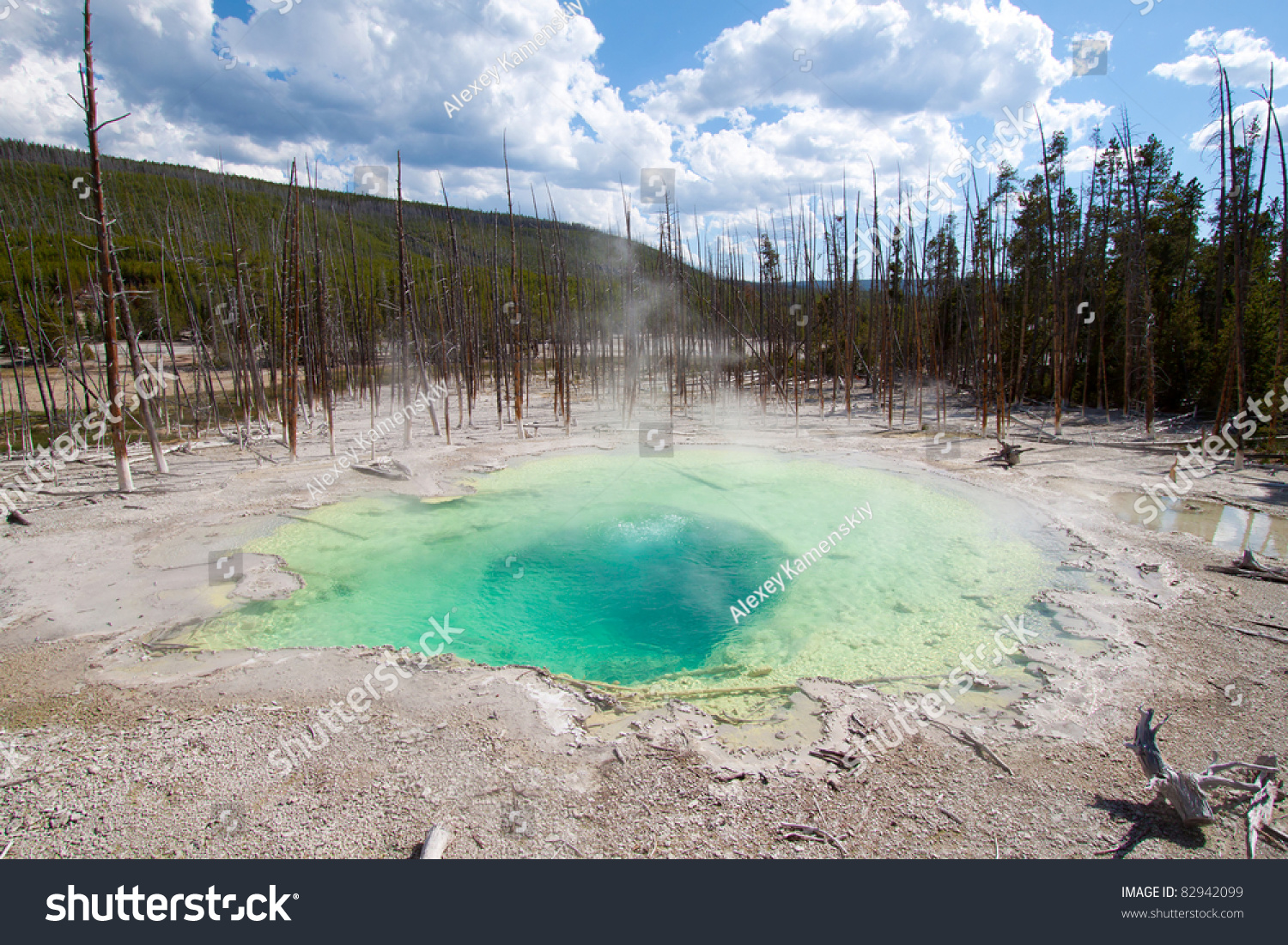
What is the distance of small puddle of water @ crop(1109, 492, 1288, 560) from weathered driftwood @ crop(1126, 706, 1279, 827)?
4.88 m

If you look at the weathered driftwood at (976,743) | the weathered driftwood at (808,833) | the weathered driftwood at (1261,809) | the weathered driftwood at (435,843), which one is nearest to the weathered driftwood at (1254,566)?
the weathered driftwood at (1261,809)

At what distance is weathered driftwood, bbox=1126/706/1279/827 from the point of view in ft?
9.10

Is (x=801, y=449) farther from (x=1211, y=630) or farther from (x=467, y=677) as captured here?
(x=467, y=677)

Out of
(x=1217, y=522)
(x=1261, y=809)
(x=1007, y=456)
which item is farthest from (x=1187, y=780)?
(x=1007, y=456)

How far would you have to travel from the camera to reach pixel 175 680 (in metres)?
4.17

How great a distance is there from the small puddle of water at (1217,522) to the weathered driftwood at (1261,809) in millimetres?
4778

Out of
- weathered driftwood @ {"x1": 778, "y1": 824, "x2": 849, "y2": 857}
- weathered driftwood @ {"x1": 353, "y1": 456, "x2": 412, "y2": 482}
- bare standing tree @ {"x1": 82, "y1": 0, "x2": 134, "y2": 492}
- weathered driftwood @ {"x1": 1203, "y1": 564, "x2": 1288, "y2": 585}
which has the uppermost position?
bare standing tree @ {"x1": 82, "y1": 0, "x2": 134, "y2": 492}

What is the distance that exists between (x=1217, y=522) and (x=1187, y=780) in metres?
6.57

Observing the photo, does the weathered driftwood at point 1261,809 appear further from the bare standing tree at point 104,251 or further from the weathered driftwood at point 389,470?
the bare standing tree at point 104,251

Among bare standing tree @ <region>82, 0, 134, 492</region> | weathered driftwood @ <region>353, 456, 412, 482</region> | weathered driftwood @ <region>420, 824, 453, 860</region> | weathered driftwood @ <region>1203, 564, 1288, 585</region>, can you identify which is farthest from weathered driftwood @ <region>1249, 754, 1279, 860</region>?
bare standing tree @ <region>82, 0, 134, 492</region>

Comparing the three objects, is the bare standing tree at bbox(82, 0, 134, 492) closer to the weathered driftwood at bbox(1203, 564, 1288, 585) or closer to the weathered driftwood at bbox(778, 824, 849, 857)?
the weathered driftwood at bbox(778, 824, 849, 857)

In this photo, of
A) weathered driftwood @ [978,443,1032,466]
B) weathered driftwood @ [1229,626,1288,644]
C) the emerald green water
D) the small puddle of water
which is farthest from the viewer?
weathered driftwood @ [978,443,1032,466]

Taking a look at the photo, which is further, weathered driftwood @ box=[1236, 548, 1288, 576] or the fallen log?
weathered driftwood @ box=[1236, 548, 1288, 576]

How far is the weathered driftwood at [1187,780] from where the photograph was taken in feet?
9.10
